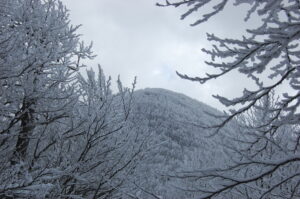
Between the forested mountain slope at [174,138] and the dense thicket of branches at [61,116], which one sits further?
the forested mountain slope at [174,138]

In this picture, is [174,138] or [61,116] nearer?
[61,116]

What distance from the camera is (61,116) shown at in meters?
5.58

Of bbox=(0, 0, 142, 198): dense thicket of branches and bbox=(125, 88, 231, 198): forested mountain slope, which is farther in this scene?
bbox=(125, 88, 231, 198): forested mountain slope

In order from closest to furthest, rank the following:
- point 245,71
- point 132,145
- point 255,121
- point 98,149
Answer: point 245,71, point 98,149, point 132,145, point 255,121

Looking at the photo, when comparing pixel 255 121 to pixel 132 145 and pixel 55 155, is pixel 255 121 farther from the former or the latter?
pixel 55 155

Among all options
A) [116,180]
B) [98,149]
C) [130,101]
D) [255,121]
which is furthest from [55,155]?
[255,121]

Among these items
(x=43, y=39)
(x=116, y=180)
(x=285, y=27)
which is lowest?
(x=116, y=180)

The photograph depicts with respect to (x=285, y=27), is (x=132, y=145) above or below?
below

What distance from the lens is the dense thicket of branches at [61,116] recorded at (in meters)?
5.05

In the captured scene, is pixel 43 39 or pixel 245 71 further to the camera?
pixel 43 39

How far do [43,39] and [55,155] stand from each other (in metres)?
2.54

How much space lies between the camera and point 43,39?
6.51 meters

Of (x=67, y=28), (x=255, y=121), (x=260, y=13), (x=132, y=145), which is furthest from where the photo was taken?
(x=255, y=121)

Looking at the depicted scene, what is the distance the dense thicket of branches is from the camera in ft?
16.6
